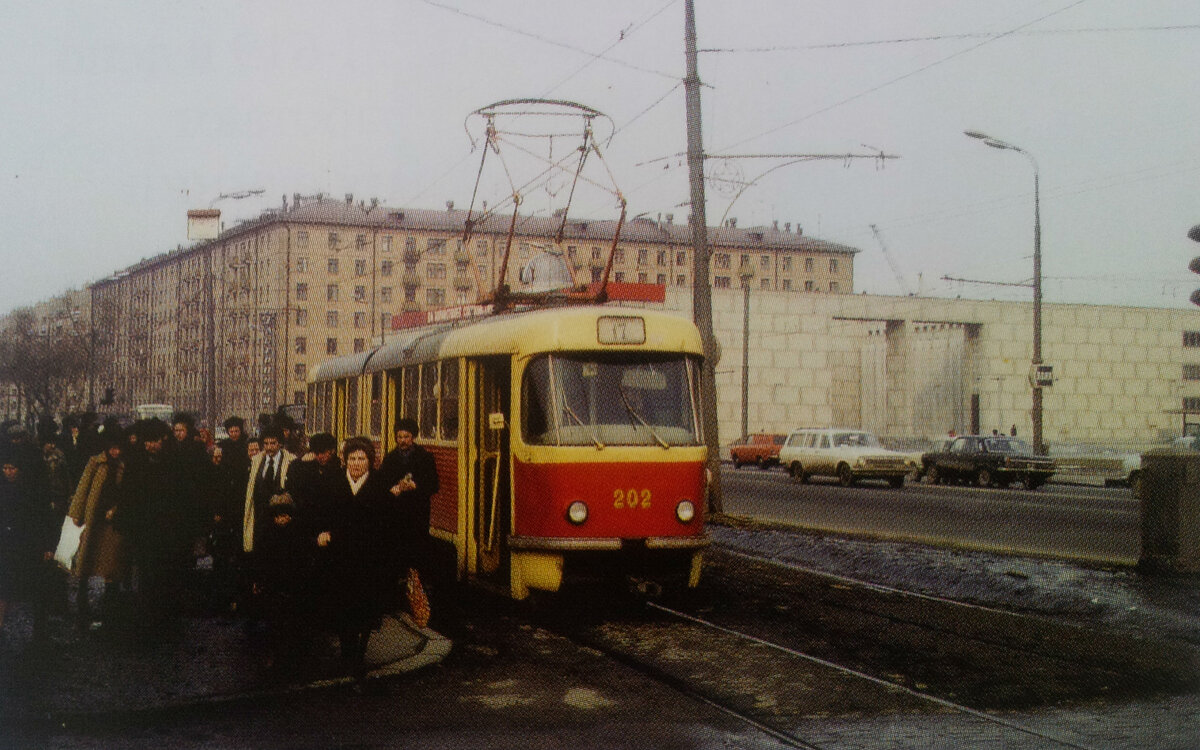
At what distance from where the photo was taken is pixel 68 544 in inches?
452

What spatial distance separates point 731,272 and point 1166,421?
201 ft

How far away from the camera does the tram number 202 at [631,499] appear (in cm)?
1159

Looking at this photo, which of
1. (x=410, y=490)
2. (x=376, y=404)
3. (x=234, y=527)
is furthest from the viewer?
(x=376, y=404)

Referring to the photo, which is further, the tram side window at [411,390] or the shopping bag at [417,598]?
the tram side window at [411,390]

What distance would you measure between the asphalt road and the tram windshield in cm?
638

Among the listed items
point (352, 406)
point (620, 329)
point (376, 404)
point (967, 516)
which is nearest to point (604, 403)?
point (620, 329)

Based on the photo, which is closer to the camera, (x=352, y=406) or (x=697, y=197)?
(x=352, y=406)

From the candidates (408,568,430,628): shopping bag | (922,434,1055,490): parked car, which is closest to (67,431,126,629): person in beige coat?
(408,568,430,628): shopping bag

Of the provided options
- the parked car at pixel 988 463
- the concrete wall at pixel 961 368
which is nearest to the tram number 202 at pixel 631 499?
the parked car at pixel 988 463

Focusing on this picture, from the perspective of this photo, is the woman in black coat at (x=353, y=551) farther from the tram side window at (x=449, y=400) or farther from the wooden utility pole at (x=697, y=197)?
the wooden utility pole at (x=697, y=197)

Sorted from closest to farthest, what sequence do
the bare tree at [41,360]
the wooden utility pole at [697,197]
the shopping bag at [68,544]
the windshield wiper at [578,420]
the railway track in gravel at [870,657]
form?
the railway track in gravel at [870,657] → the shopping bag at [68,544] → the windshield wiper at [578,420] → the wooden utility pole at [697,197] → the bare tree at [41,360]

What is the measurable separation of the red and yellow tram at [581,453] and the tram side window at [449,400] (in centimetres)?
38

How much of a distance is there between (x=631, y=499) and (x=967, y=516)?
44.6 ft

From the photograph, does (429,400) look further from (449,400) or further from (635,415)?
(635,415)
